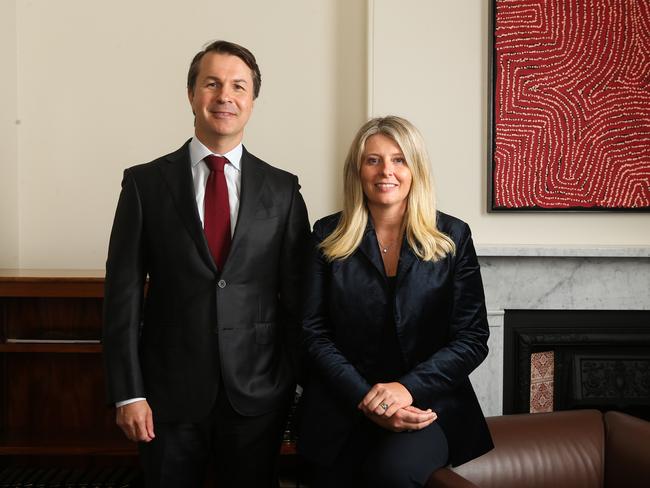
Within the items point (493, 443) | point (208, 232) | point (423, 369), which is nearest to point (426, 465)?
point (423, 369)

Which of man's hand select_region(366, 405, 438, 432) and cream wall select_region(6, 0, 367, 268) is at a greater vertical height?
cream wall select_region(6, 0, 367, 268)

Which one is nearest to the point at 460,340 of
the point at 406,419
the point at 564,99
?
the point at 406,419

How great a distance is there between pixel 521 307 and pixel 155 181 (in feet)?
5.87

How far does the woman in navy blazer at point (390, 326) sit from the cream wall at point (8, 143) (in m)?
1.73

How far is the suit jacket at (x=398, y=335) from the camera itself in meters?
1.70

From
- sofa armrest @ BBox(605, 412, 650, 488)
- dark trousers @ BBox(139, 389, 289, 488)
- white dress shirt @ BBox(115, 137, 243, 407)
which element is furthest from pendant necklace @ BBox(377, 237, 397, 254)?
sofa armrest @ BBox(605, 412, 650, 488)

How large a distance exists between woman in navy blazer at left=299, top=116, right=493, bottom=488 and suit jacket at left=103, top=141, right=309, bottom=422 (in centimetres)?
15

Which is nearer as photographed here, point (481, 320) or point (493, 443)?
point (481, 320)

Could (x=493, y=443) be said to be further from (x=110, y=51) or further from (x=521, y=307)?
(x=110, y=51)

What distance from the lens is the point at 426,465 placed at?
63.7 inches

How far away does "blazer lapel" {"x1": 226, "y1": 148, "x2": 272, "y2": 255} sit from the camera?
164 cm

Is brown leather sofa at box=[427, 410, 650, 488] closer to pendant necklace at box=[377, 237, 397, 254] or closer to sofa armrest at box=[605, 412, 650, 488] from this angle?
sofa armrest at box=[605, 412, 650, 488]

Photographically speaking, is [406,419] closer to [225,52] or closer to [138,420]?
[138,420]

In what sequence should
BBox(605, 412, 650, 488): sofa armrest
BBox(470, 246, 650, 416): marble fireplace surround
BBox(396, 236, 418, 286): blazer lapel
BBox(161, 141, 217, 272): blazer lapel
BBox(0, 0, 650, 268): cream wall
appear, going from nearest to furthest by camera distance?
BBox(161, 141, 217, 272): blazer lapel
BBox(396, 236, 418, 286): blazer lapel
BBox(605, 412, 650, 488): sofa armrest
BBox(470, 246, 650, 416): marble fireplace surround
BBox(0, 0, 650, 268): cream wall
